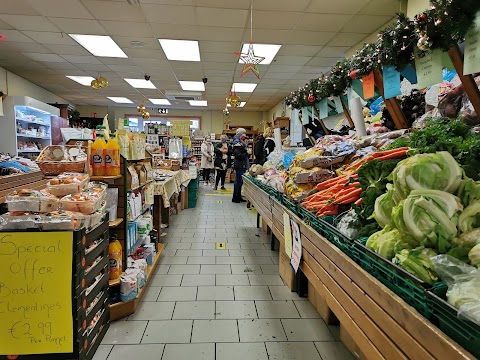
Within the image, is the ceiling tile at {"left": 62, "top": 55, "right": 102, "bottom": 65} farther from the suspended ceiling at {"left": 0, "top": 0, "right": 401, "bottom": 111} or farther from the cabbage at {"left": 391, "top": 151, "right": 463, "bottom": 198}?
the cabbage at {"left": 391, "top": 151, "right": 463, "bottom": 198}

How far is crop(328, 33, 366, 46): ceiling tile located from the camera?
214 inches

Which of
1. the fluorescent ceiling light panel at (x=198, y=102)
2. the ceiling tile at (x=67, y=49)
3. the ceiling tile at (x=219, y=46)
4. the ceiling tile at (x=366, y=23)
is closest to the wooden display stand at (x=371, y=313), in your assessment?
the ceiling tile at (x=366, y=23)

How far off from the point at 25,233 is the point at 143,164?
1876 millimetres

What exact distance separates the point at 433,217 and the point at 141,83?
9.99 metres

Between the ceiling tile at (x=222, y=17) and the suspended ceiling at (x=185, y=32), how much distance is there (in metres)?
0.02

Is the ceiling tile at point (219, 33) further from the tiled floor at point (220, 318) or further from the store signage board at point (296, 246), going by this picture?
the store signage board at point (296, 246)

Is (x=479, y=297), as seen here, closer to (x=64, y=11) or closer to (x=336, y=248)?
(x=336, y=248)

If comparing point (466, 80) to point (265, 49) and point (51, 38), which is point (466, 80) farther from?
point (51, 38)

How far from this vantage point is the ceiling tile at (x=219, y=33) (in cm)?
526

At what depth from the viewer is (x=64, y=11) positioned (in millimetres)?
4688

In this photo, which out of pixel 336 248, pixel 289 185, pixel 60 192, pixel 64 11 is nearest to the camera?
pixel 336 248

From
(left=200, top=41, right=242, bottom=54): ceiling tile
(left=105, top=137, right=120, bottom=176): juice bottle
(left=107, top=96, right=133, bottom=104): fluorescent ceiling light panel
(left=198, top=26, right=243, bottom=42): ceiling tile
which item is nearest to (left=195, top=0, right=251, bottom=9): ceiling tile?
(left=198, top=26, right=243, bottom=42): ceiling tile

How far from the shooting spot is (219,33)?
17.9ft

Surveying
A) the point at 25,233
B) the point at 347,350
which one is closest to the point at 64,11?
the point at 25,233
